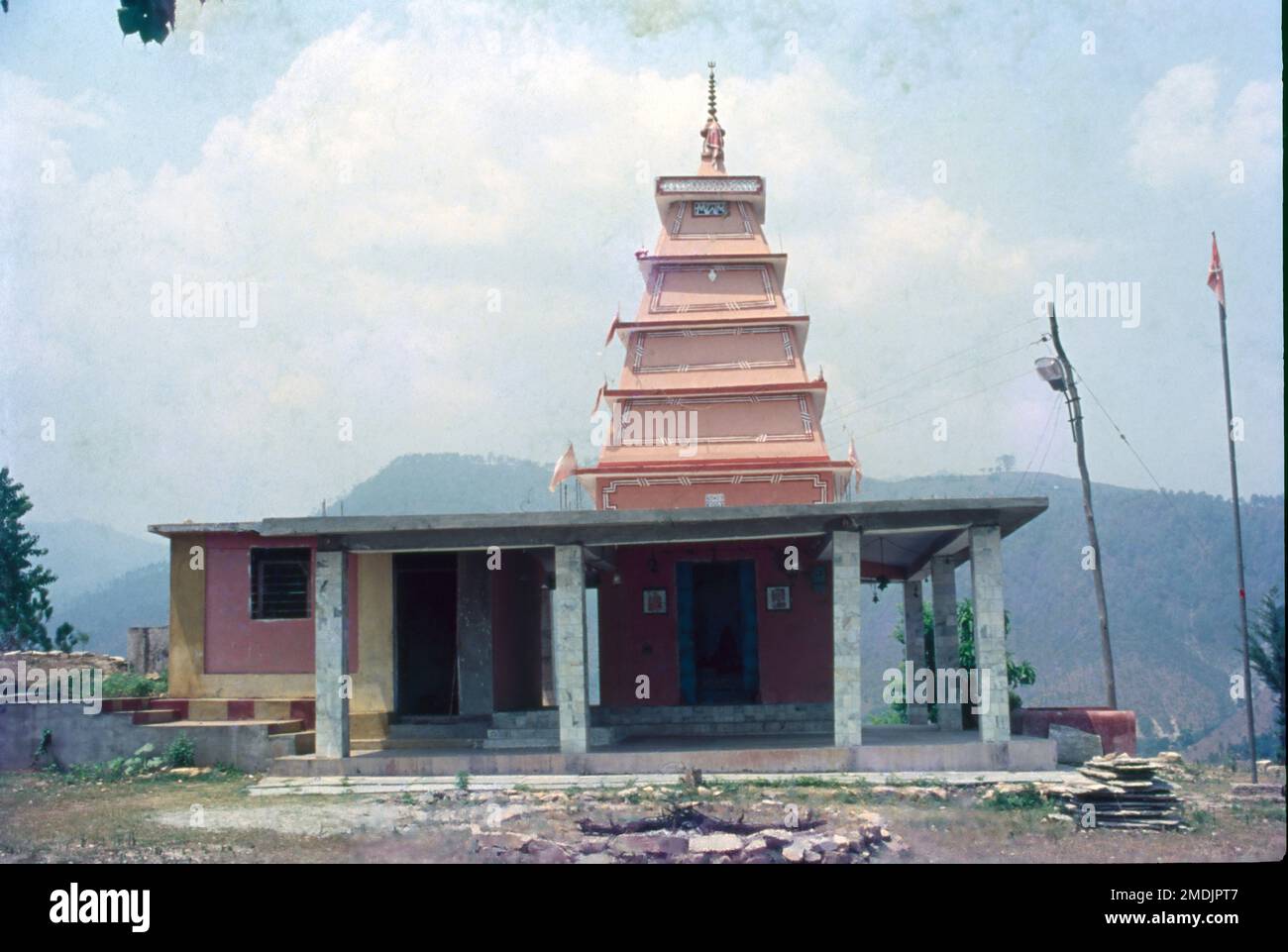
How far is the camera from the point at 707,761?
17516mm

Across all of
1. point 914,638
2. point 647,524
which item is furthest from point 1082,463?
point 647,524

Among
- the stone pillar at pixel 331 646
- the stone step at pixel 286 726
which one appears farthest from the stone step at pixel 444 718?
the stone pillar at pixel 331 646

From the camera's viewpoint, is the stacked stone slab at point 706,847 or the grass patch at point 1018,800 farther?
the grass patch at point 1018,800

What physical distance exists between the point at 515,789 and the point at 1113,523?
271ft

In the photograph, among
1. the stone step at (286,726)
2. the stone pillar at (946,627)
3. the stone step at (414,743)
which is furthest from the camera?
the stone pillar at (946,627)

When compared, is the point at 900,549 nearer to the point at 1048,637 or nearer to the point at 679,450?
the point at 679,450

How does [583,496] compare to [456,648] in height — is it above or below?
above

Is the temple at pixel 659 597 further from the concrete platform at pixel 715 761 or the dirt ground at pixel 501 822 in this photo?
the dirt ground at pixel 501 822

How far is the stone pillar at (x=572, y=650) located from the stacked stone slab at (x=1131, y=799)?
20.4ft

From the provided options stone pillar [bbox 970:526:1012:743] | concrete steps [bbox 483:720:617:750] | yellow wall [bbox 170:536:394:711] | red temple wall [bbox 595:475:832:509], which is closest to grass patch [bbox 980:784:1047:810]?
stone pillar [bbox 970:526:1012:743]

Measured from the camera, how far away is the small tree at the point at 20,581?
3344 cm

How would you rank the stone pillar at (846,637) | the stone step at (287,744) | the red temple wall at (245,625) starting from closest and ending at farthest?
the stone pillar at (846,637), the stone step at (287,744), the red temple wall at (245,625)
